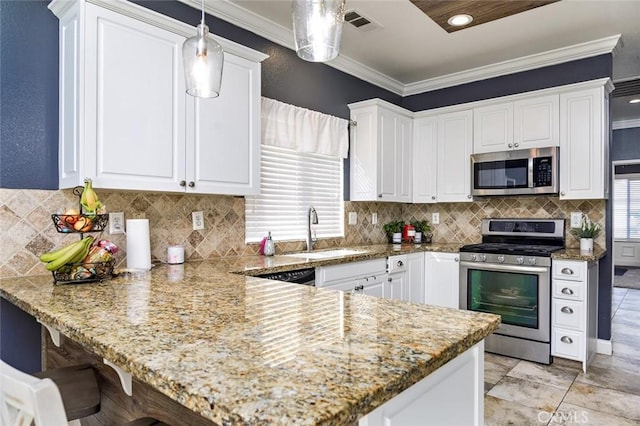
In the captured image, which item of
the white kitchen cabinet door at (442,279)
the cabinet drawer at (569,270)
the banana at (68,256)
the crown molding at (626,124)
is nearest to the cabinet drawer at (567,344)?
the cabinet drawer at (569,270)

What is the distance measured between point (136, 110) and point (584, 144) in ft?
11.5

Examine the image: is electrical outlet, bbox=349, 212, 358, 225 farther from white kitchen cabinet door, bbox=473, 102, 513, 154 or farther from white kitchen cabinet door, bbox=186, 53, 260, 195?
white kitchen cabinet door, bbox=186, 53, 260, 195

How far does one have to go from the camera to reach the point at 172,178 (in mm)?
2297

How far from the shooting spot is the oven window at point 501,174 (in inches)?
146

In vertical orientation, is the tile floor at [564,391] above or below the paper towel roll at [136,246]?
below

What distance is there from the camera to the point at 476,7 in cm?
291

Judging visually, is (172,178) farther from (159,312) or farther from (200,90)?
(159,312)

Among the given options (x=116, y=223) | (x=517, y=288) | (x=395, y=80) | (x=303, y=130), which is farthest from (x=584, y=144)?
(x=116, y=223)

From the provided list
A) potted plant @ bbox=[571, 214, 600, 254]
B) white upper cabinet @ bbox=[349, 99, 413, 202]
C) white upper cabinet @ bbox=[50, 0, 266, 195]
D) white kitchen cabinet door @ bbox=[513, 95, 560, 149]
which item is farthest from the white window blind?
potted plant @ bbox=[571, 214, 600, 254]

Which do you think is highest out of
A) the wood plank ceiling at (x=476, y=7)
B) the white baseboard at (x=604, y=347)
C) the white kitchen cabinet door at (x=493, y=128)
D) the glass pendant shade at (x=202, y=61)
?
the wood plank ceiling at (x=476, y=7)

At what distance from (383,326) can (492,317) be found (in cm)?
40

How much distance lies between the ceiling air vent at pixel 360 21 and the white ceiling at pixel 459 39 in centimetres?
5

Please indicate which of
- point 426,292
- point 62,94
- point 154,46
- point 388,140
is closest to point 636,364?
point 426,292

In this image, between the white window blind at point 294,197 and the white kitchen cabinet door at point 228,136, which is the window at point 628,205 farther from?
the white kitchen cabinet door at point 228,136
